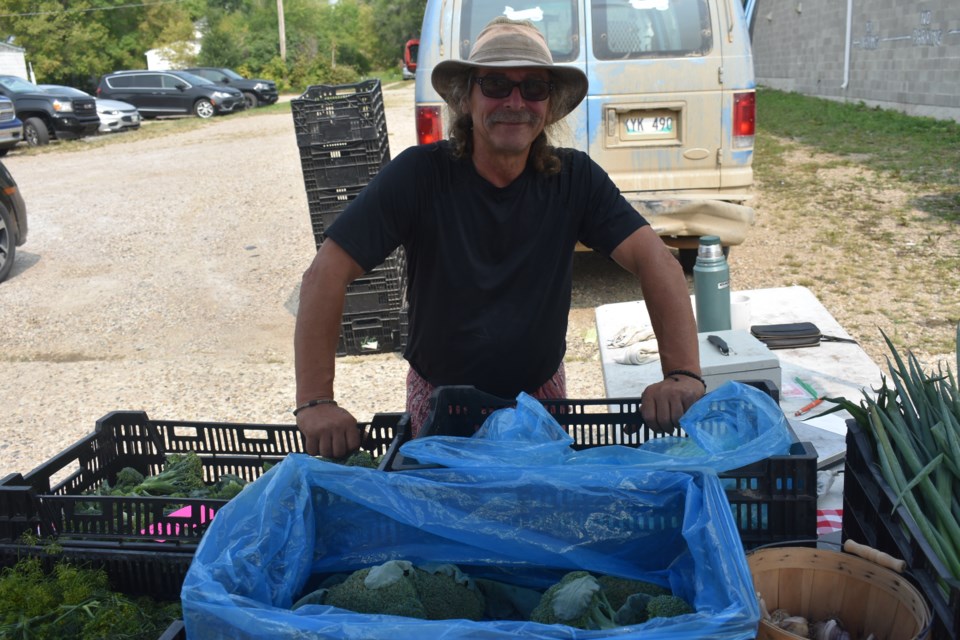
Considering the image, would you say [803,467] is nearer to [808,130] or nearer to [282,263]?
[282,263]

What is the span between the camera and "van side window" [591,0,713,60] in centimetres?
672

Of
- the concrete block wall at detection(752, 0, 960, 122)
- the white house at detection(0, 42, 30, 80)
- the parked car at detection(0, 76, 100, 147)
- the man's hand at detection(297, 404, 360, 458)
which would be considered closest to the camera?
the man's hand at detection(297, 404, 360, 458)

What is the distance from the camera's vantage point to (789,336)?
3926 millimetres

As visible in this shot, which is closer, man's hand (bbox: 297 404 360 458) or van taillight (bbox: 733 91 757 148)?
man's hand (bbox: 297 404 360 458)

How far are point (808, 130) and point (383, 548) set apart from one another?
690 inches

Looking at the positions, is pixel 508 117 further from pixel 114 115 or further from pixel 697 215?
pixel 114 115

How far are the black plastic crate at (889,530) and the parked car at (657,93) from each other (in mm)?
4929

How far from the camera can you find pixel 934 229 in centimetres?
908

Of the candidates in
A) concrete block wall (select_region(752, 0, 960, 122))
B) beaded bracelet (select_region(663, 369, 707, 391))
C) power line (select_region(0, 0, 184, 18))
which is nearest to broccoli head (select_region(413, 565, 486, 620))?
beaded bracelet (select_region(663, 369, 707, 391))

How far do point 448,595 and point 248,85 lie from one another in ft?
111

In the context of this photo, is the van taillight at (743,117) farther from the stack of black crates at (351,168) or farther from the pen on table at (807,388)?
the pen on table at (807,388)

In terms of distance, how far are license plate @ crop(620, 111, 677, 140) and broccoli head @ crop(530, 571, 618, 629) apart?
5574 mm

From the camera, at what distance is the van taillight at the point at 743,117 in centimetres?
670

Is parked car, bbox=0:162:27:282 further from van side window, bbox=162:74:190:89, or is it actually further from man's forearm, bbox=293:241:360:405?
van side window, bbox=162:74:190:89
